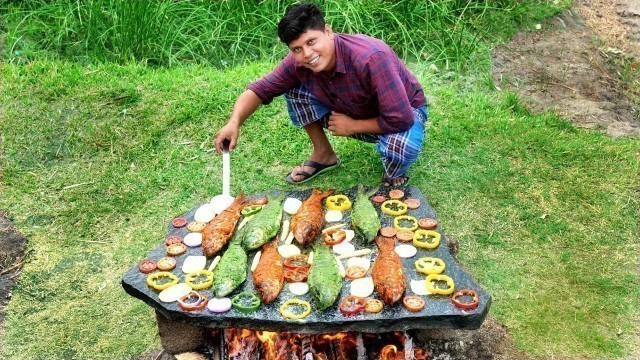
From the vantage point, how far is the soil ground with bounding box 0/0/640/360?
598 centimetres

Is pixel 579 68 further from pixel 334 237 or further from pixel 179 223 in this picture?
pixel 179 223

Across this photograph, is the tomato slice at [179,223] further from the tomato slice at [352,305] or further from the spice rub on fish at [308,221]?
the tomato slice at [352,305]

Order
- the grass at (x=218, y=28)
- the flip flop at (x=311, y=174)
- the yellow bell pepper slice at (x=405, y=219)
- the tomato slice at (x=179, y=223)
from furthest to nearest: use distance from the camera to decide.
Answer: the grass at (x=218, y=28) → the flip flop at (x=311, y=174) → the tomato slice at (x=179, y=223) → the yellow bell pepper slice at (x=405, y=219)

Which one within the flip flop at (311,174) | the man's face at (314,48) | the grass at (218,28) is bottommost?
the flip flop at (311,174)

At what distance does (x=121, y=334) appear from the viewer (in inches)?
160

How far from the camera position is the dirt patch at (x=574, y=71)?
6074 mm

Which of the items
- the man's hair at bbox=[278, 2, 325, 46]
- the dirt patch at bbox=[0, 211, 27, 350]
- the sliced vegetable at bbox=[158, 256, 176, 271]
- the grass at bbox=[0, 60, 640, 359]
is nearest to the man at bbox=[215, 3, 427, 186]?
the man's hair at bbox=[278, 2, 325, 46]

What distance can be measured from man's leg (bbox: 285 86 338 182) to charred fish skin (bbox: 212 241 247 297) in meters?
1.57

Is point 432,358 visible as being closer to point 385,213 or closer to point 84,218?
point 385,213

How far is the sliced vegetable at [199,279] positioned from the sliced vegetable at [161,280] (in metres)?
0.07

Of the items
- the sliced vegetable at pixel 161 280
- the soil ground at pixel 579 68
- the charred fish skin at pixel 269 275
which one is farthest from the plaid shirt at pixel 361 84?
the soil ground at pixel 579 68

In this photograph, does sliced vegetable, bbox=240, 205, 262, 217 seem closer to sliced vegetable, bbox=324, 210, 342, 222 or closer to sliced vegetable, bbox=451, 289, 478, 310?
sliced vegetable, bbox=324, 210, 342, 222

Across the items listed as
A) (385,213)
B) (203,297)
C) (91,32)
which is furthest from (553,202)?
(91,32)

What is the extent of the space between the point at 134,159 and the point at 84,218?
2.48 ft
